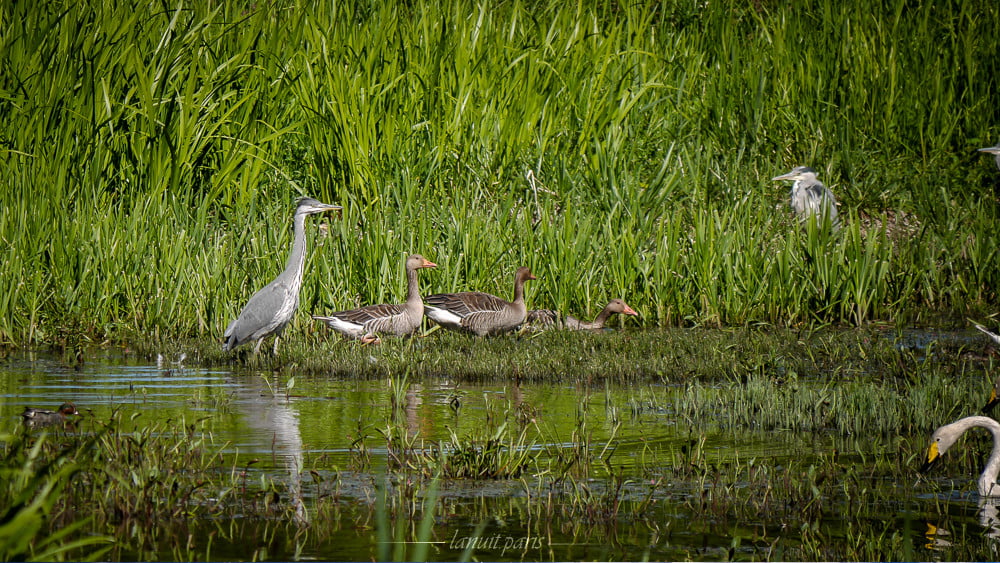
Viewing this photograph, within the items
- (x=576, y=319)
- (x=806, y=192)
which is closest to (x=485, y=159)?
(x=576, y=319)

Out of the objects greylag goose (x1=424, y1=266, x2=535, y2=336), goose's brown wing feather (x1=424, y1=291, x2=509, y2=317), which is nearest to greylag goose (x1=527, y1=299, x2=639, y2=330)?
greylag goose (x1=424, y1=266, x2=535, y2=336)

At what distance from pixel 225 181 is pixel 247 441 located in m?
6.85

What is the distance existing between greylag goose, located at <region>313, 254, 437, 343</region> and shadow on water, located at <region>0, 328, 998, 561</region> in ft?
5.83

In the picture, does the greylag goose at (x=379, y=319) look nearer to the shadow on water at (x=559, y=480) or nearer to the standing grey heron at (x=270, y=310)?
the standing grey heron at (x=270, y=310)

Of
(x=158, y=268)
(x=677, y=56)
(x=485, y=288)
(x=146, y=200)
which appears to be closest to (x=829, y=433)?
(x=485, y=288)

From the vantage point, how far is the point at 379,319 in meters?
11.2

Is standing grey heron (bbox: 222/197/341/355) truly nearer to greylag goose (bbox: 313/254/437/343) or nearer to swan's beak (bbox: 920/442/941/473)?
greylag goose (bbox: 313/254/437/343)

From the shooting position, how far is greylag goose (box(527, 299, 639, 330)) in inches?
475

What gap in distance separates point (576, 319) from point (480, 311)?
43.7 inches

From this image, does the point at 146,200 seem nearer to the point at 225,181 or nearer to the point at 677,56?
the point at 225,181

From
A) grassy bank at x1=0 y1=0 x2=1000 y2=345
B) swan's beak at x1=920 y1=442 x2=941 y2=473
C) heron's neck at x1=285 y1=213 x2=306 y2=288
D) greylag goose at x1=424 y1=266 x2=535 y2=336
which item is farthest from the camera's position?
grassy bank at x1=0 y1=0 x2=1000 y2=345

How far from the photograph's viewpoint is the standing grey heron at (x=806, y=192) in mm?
14578

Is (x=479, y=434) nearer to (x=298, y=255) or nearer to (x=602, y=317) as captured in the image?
(x=298, y=255)

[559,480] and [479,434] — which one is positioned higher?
[559,480]
